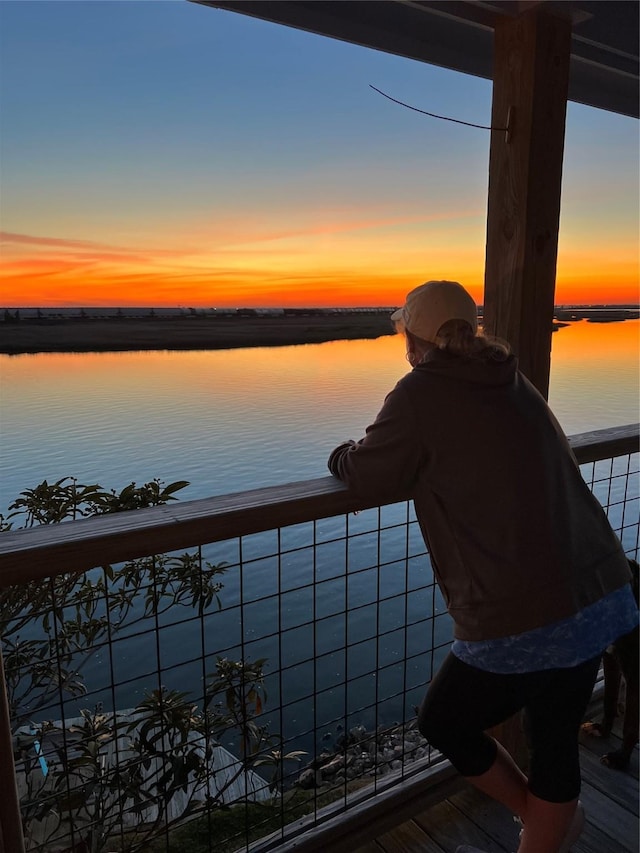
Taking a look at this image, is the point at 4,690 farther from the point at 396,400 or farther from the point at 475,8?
the point at 475,8

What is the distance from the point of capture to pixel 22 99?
20.8 ft

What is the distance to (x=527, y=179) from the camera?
5.60 feet

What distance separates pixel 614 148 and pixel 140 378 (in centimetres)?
684

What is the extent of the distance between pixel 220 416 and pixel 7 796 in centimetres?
1011

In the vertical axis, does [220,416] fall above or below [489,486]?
below

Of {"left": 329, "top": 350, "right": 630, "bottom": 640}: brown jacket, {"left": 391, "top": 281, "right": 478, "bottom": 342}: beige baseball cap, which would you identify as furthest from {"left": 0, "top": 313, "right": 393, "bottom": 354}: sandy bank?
{"left": 329, "top": 350, "right": 630, "bottom": 640}: brown jacket

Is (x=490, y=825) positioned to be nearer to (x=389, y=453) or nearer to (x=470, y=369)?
(x=389, y=453)

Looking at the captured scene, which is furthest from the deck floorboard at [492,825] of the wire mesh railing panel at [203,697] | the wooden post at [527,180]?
the wooden post at [527,180]

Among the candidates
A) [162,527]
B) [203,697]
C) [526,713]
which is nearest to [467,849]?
[526,713]

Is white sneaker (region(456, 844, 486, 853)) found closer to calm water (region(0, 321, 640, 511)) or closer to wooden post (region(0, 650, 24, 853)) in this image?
wooden post (region(0, 650, 24, 853))

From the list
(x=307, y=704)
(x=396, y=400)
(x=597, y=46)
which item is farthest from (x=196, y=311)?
(x=396, y=400)

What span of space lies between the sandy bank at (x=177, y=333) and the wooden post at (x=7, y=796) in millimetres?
3334

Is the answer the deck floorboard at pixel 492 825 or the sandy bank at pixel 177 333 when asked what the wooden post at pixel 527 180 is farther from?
the sandy bank at pixel 177 333

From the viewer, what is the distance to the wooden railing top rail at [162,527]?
995 mm
